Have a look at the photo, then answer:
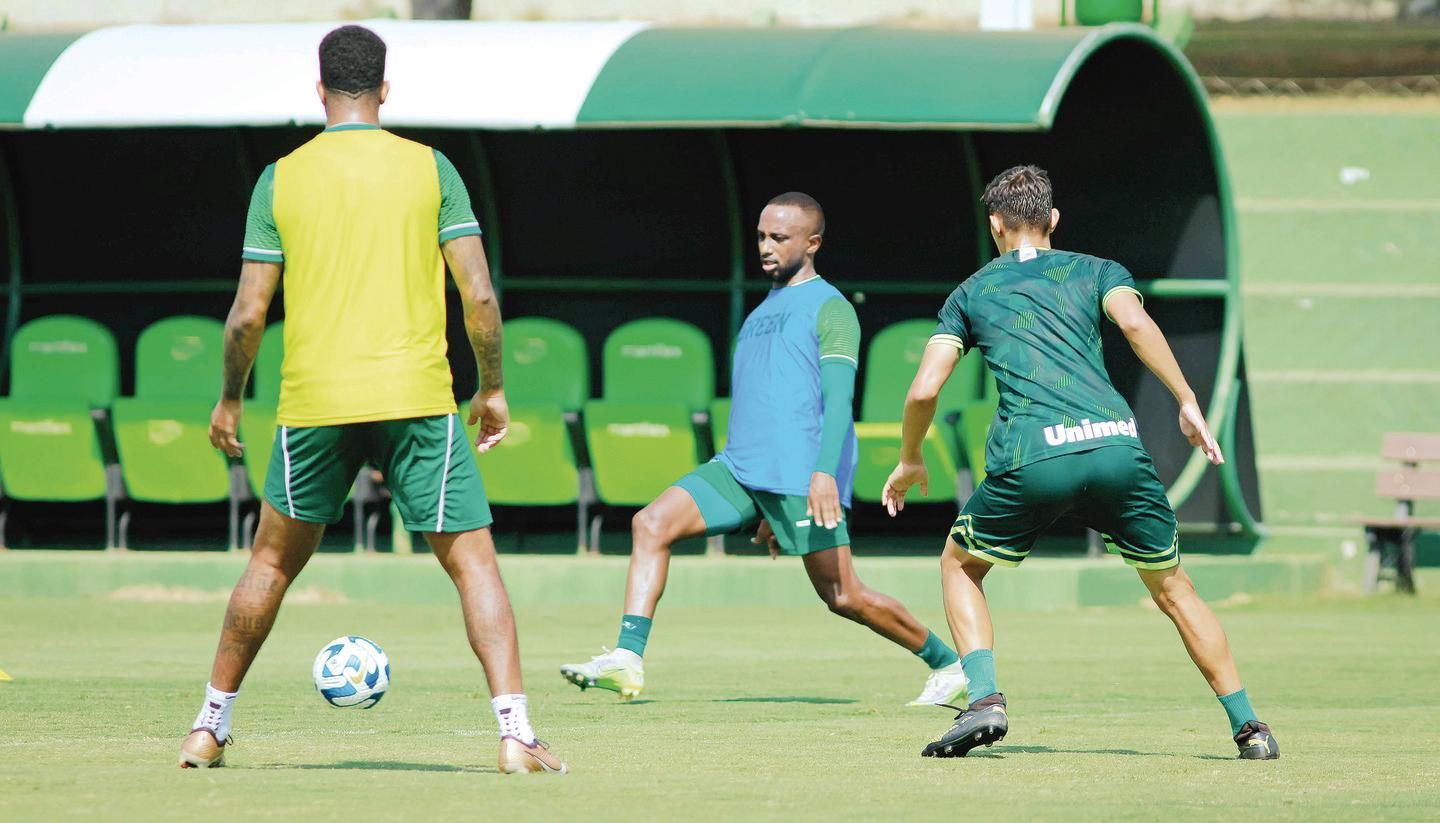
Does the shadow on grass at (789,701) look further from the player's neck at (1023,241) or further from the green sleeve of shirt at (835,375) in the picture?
the player's neck at (1023,241)

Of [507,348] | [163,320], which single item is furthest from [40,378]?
[507,348]

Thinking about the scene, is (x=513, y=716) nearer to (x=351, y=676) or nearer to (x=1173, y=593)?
(x=351, y=676)

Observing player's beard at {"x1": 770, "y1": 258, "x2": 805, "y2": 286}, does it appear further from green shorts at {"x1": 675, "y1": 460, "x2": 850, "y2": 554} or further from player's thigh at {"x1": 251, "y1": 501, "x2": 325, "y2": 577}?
player's thigh at {"x1": 251, "y1": 501, "x2": 325, "y2": 577}

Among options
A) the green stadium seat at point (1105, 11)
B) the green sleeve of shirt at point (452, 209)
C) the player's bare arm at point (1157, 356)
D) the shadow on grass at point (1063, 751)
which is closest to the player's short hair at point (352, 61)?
the green sleeve of shirt at point (452, 209)

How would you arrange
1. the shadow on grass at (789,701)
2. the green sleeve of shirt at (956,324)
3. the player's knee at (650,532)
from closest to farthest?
the green sleeve of shirt at (956,324), the player's knee at (650,532), the shadow on grass at (789,701)

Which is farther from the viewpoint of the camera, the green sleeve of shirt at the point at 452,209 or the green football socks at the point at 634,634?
the green football socks at the point at 634,634

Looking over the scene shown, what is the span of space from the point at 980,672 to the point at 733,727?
49.2 inches

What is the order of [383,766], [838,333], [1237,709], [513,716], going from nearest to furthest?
1. [513,716]
2. [383,766]
3. [1237,709]
4. [838,333]

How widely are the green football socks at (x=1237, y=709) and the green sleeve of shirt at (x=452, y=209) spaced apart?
9.21ft

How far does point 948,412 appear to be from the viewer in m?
15.8

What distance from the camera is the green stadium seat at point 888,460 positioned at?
1576 cm

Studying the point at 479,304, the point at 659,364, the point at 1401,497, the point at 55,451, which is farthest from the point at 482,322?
the point at 1401,497

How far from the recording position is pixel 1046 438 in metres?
7.72

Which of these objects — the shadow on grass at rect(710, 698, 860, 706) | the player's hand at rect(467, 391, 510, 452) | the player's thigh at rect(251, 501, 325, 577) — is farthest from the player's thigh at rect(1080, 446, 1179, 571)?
the player's thigh at rect(251, 501, 325, 577)
